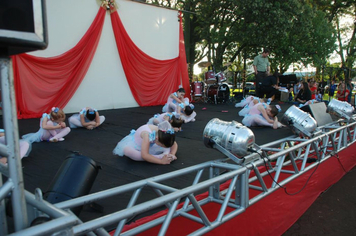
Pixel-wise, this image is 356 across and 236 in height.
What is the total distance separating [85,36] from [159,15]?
10.4 ft

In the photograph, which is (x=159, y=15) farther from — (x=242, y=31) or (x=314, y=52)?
(x=314, y=52)

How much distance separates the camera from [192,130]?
5.34m

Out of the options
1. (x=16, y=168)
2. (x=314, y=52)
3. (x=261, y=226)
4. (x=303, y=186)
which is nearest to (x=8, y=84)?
(x=16, y=168)

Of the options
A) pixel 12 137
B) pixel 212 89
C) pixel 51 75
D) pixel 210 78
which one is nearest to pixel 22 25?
pixel 12 137

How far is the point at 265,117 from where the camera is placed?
5477mm

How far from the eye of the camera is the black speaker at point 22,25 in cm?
73

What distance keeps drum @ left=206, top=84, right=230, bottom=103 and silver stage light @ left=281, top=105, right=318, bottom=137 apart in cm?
709

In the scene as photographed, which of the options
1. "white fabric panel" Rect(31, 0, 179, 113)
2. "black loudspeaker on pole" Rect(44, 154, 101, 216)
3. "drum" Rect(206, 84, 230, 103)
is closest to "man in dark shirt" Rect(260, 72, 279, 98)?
"drum" Rect(206, 84, 230, 103)

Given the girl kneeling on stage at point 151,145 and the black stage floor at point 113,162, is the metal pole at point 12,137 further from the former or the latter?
the girl kneeling on stage at point 151,145

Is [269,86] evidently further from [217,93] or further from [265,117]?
[265,117]

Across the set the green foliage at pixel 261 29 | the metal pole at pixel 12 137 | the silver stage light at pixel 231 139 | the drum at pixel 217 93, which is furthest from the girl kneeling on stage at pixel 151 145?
the green foliage at pixel 261 29

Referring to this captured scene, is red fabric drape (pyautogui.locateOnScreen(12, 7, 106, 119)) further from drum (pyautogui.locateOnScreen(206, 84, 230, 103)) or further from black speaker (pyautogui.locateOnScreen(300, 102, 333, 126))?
black speaker (pyautogui.locateOnScreen(300, 102, 333, 126))

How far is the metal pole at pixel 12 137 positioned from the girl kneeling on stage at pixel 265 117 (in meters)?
5.06

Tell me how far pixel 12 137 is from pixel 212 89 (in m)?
9.95
